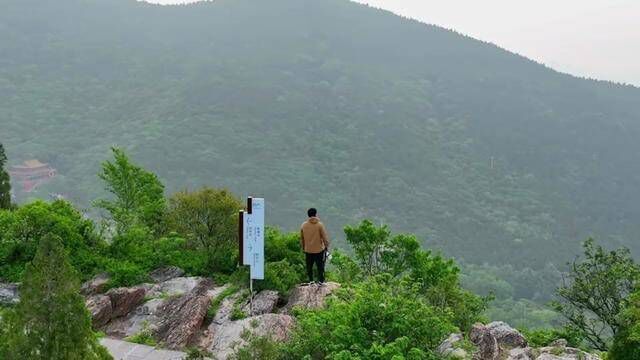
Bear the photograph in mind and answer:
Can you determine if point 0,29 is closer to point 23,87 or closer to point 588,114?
point 23,87

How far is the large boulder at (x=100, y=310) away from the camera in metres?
11.6

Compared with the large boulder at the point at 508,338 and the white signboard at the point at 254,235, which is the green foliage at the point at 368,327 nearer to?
the white signboard at the point at 254,235

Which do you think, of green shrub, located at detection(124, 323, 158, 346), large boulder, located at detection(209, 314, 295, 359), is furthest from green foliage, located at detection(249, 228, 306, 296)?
green shrub, located at detection(124, 323, 158, 346)

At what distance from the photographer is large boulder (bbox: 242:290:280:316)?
11617 millimetres

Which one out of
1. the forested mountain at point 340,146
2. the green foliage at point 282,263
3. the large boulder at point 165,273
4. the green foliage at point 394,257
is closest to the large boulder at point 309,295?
the green foliage at point 282,263

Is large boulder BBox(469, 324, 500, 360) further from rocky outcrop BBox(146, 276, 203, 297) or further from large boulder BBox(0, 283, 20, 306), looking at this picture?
large boulder BBox(0, 283, 20, 306)

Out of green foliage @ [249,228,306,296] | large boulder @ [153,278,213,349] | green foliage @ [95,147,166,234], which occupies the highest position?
green foliage @ [95,147,166,234]

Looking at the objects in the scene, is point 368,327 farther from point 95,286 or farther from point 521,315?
point 521,315

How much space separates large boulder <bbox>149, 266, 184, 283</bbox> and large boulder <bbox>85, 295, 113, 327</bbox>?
1.59 metres

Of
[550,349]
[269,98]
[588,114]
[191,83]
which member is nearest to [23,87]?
[191,83]

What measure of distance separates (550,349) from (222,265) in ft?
22.5

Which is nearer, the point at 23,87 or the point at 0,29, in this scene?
the point at 23,87

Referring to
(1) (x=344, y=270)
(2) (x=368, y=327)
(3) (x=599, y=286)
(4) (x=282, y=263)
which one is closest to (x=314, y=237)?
(4) (x=282, y=263)

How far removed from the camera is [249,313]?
1155cm
